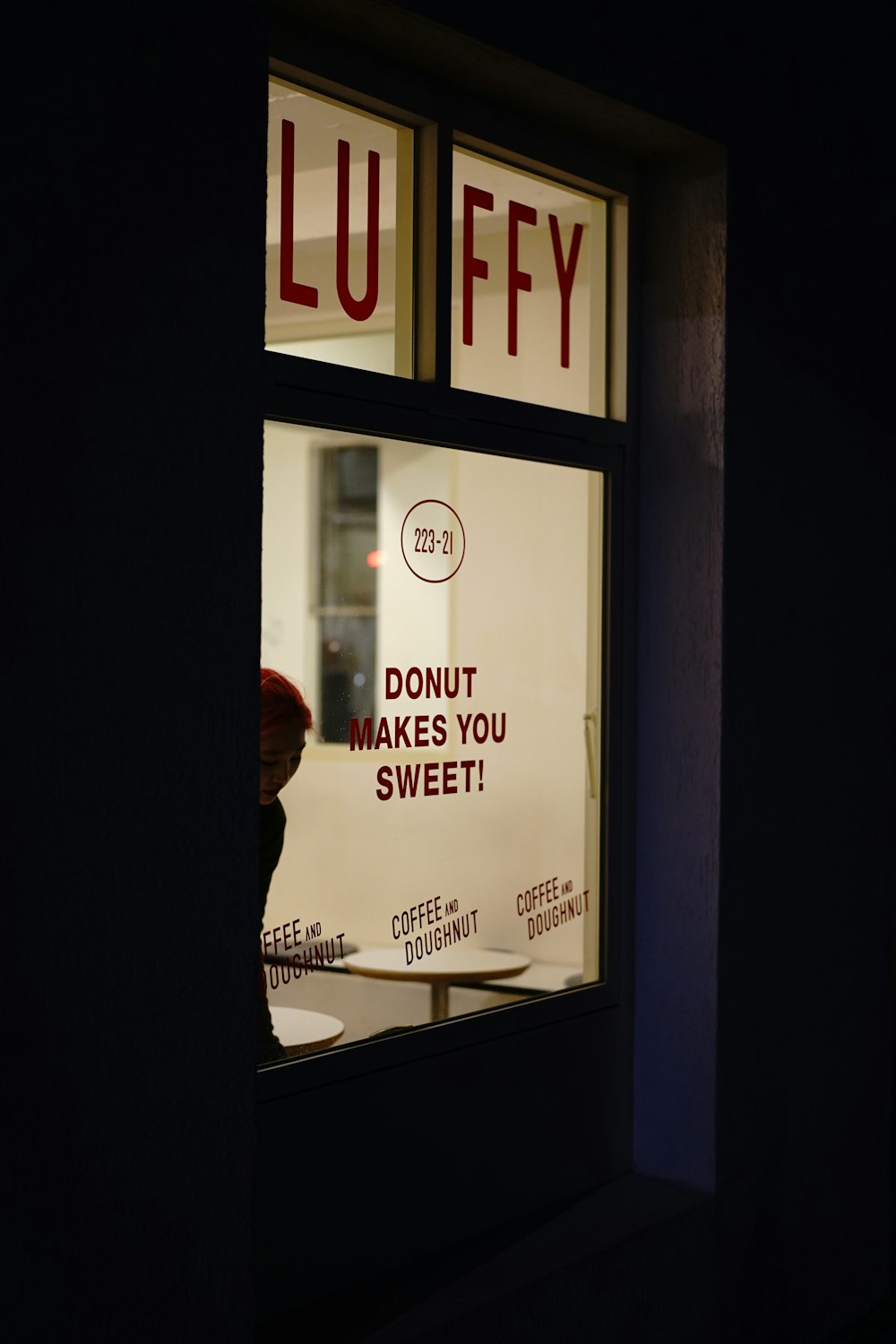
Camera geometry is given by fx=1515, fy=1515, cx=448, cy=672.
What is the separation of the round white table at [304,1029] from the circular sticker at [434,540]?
92 centimetres

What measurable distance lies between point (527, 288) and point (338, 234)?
0.52 meters

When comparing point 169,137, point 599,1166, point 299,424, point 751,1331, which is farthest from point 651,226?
point 751,1331

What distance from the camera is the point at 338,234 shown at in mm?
2805

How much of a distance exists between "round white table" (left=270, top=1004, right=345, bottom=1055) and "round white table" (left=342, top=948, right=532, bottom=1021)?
15cm

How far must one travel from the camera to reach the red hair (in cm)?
283

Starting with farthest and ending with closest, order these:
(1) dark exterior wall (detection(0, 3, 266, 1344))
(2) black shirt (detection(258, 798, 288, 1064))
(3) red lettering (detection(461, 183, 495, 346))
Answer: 1. (3) red lettering (detection(461, 183, 495, 346))
2. (2) black shirt (detection(258, 798, 288, 1064))
3. (1) dark exterior wall (detection(0, 3, 266, 1344))

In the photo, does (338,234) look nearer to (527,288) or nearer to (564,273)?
(527,288)

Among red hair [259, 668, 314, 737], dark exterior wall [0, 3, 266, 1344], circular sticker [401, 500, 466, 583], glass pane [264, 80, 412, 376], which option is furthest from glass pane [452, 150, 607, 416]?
dark exterior wall [0, 3, 266, 1344]

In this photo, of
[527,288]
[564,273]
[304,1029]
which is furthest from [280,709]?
[564,273]

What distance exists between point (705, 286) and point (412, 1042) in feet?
5.62

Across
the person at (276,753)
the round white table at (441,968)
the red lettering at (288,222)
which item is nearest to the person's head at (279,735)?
the person at (276,753)

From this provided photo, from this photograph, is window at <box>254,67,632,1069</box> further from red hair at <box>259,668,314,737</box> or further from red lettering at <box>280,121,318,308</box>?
red hair at <box>259,668,314,737</box>

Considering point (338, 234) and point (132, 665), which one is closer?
point (132, 665)

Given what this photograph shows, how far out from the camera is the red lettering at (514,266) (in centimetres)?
312
